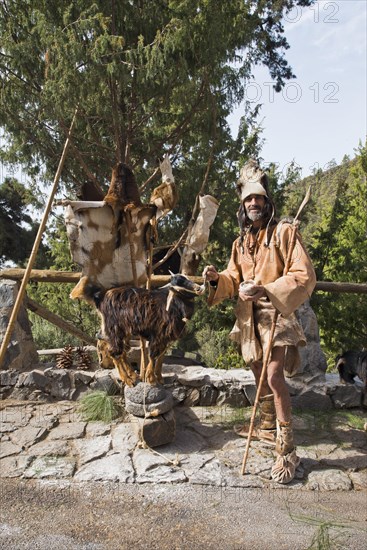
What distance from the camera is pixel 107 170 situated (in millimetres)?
7574

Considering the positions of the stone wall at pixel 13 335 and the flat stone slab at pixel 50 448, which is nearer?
the flat stone slab at pixel 50 448

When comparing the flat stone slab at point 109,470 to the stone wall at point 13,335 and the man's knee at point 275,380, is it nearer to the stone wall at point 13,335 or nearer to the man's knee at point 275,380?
the man's knee at point 275,380

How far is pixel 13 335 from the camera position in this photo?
4.34 meters

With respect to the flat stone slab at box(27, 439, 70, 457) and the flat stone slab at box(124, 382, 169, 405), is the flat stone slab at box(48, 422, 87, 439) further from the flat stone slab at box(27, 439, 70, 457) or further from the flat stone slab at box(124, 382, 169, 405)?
the flat stone slab at box(124, 382, 169, 405)

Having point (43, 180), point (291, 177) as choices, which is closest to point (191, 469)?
point (43, 180)

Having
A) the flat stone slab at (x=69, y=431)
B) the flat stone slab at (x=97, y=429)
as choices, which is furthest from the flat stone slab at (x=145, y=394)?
the flat stone slab at (x=69, y=431)

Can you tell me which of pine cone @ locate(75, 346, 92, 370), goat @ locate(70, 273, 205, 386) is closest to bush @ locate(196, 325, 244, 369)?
pine cone @ locate(75, 346, 92, 370)

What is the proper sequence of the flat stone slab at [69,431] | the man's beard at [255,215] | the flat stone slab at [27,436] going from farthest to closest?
the flat stone slab at [69,431] < the flat stone slab at [27,436] < the man's beard at [255,215]

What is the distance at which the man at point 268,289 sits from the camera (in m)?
2.85

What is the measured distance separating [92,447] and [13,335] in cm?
159

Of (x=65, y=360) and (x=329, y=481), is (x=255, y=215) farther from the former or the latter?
(x=65, y=360)

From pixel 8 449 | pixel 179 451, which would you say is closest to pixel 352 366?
pixel 179 451

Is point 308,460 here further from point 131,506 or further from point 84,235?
point 84,235

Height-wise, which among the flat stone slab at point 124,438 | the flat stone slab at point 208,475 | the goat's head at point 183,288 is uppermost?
the goat's head at point 183,288
